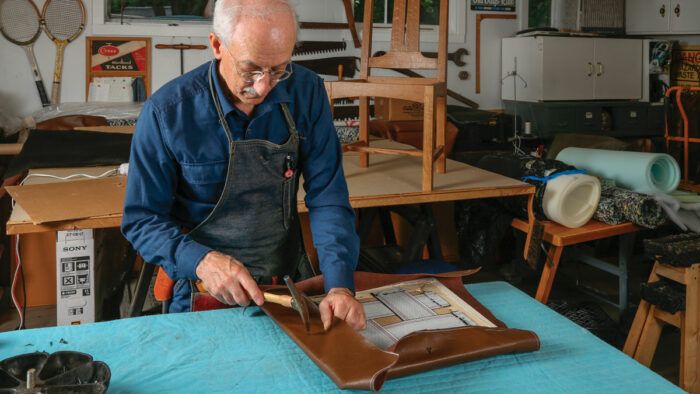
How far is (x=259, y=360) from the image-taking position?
1336 mm

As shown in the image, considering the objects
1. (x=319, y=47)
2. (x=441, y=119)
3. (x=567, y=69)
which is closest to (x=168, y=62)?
(x=319, y=47)

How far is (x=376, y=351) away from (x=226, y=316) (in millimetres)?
433

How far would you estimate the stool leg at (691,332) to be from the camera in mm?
2646

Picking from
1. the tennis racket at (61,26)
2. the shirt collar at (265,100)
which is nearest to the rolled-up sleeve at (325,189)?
the shirt collar at (265,100)

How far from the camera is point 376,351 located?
1.28 metres

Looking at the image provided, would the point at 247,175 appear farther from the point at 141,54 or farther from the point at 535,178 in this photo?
the point at 141,54

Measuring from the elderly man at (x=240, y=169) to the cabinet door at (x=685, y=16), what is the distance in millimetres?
4462

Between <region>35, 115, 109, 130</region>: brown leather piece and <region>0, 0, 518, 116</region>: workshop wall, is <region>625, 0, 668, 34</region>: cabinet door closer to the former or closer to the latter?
<region>0, 0, 518, 116</region>: workshop wall

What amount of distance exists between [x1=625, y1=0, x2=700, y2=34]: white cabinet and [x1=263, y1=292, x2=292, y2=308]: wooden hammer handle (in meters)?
4.96

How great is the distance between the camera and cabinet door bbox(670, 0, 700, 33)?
5.23 m

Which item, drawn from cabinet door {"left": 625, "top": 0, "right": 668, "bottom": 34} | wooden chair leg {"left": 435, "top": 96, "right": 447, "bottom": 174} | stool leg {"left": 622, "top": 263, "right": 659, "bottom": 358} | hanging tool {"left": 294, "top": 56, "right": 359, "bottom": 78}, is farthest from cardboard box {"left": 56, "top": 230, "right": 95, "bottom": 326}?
cabinet door {"left": 625, "top": 0, "right": 668, "bottom": 34}

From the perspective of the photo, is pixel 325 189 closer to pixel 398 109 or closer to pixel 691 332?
pixel 691 332

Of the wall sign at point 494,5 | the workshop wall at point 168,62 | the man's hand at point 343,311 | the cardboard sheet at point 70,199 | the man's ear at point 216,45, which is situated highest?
the wall sign at point 494,5

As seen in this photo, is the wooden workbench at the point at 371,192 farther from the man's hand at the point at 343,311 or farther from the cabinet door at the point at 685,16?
the cabinet door at the point at 685,16
